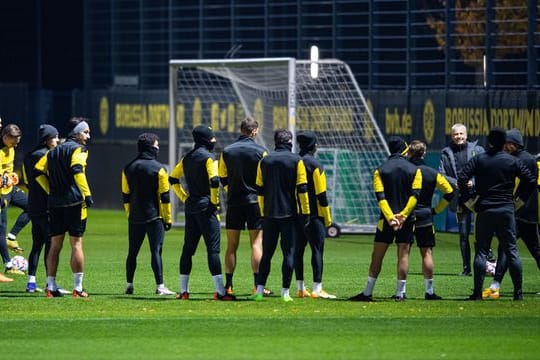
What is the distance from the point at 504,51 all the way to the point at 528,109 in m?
1.89

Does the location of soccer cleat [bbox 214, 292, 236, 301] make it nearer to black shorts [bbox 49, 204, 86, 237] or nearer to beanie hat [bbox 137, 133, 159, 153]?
black shorts [bbox 49, 204, 86, 237]

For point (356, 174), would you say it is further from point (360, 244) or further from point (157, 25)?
point (157, 25)

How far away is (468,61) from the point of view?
102 ft

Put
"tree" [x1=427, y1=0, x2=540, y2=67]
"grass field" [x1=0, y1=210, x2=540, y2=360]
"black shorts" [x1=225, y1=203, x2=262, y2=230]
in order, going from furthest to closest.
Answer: "tree" [x1=427, y1=0, x2=540, y2=67] < "black shorts" [x1=225, y1=203, x2=262, y2=230] < "grass field" [x1=0, y1=210, x2=540, y2=360]

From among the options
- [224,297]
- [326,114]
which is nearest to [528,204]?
[224,297]

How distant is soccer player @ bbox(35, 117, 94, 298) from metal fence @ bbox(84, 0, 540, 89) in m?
12.7

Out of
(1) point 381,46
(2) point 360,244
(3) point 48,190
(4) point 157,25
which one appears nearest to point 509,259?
(3) point 48,190

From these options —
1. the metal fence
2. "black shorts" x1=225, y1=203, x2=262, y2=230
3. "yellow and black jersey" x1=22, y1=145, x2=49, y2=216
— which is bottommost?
"black shorts" x1=225, y1=203, x2=262, y2=230

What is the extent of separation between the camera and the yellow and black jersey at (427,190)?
59.2ft

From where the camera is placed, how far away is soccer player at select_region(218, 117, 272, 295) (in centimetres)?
1838

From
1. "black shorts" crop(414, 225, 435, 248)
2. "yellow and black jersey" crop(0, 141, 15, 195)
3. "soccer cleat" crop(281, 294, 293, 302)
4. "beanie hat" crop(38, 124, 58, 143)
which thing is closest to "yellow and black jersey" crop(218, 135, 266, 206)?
"soccer cleat" crop(281, 294, 293, 302)

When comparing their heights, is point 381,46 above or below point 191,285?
above

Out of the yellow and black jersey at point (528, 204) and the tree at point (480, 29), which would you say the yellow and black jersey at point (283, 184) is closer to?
the yellow and black jersey at point (528, 204)

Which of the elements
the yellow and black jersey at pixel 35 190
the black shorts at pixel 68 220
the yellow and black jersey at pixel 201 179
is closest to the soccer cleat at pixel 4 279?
the yellow and black jersey at pixel 35 190
